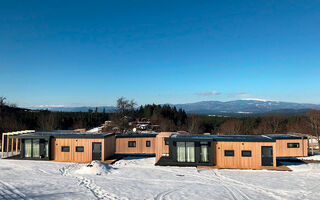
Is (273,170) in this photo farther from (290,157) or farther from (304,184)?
(290,157)

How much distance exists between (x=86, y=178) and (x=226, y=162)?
908cm

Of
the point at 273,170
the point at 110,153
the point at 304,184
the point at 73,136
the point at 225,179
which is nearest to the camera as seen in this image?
the point at 304,184

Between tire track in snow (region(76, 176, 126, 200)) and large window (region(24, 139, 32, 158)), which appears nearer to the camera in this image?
tire track in snow (region(76, 176, 126, 200))

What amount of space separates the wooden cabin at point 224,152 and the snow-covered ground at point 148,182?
3.44 feet

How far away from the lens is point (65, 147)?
1733 centimetres

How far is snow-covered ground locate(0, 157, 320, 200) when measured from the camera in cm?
950

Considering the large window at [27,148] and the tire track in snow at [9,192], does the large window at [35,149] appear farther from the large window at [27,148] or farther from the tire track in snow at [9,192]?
the tire track in snow at [9,192]

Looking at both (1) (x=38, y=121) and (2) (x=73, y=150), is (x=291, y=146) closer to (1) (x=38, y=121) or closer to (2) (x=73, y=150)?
(2) (x=73, y=150)

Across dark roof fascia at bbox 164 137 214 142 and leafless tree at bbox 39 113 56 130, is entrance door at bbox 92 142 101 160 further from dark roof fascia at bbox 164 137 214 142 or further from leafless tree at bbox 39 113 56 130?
leafless tree at bbox 39 113 56 130

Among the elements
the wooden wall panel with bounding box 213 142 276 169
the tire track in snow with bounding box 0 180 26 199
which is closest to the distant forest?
the wooden wall panel with bounding box 213 142 276 169

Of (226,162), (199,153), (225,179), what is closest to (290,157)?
(226,162)

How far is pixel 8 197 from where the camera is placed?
8648 millimetres

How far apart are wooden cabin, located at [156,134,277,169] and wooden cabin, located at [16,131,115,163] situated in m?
4.75

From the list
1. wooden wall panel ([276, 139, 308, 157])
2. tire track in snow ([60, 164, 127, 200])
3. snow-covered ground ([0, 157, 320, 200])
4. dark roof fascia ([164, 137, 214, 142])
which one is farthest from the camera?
wooden wall panel ([276, 139, 308, 157])
